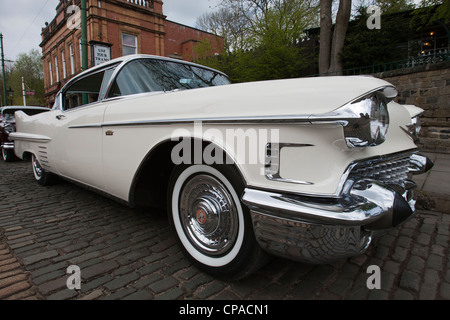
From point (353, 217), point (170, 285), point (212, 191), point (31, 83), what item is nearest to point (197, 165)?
point (212, 191)

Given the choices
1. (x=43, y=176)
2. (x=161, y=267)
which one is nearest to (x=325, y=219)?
(x=161, y=267)

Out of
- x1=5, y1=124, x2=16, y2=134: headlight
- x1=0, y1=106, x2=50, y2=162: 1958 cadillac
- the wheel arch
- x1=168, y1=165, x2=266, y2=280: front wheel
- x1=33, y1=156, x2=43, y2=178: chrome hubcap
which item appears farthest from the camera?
x1=5, y1=124, x2=16, y2=134: headlight

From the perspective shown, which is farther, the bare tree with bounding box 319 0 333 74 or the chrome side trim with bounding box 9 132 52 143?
the bare tree with bounding box 319 0 333 74

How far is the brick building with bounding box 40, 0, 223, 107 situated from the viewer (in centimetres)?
1547

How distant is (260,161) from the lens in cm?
136

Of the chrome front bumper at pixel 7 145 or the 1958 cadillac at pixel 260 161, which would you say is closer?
the 1958 cadillac at pixel 260 161

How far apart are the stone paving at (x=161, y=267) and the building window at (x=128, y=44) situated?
1665 cm

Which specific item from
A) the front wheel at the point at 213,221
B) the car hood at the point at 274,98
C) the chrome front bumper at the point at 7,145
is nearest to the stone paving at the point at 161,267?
the front wheel at the point at 213,221

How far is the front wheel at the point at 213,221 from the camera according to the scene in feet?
5.09

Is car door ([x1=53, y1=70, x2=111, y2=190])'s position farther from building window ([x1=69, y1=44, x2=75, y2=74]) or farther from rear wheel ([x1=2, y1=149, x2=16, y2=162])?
building window ([x1=69, y1=44, x2=75, y2=74])

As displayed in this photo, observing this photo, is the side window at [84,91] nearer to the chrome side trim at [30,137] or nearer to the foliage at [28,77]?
the chrome side trim at [30,137]

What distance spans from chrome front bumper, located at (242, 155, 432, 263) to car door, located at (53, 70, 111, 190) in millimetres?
1811

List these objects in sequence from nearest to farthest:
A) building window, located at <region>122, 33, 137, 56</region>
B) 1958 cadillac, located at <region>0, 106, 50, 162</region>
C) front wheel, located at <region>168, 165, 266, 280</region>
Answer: front wheel, located at <region>168, 165, 266, 280</region> → 1958 cadillac, located at <region>0, 106, 50, 162</region> → building window, located at <region>122, 33, 137, 56</region>

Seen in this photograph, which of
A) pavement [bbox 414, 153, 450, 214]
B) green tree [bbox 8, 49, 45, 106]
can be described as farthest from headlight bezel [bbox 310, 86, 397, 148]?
green tree [bbox 8, 49, 45, 106]
